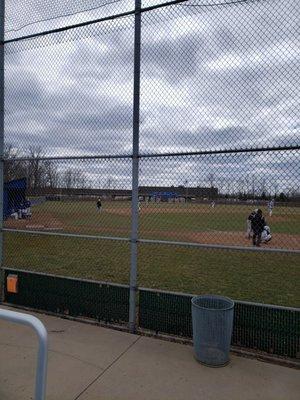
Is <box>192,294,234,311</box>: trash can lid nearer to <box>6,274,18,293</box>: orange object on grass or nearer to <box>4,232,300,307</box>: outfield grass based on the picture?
<box>4,232,300,307</box>: outfield grass

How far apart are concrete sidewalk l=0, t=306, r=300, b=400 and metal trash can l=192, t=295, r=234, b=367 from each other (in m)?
0.11

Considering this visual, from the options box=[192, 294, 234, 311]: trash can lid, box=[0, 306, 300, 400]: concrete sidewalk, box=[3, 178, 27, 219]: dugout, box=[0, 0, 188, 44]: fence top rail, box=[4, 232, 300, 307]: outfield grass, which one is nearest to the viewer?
box=[0, 306, 300, 400]: concrete sidewalk

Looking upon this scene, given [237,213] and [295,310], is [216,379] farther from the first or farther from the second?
[237,213]

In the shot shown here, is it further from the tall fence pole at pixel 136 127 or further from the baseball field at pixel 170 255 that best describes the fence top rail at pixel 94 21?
the baseball field at pixel 170 255

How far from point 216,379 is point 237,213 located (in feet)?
6.35

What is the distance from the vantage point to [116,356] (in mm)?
4383

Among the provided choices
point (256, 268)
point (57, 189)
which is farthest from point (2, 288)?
point (256, 268)

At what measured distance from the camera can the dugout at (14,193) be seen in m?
6.71

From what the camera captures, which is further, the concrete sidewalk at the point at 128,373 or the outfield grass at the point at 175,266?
the outfield grass at the point at 175,266

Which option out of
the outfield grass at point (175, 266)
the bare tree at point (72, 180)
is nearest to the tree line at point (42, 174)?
the bare tree at point (72, 180)

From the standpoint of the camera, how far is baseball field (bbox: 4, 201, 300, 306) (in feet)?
18.1

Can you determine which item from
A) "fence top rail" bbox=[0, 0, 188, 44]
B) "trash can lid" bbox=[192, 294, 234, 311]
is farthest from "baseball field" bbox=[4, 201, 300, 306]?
"fence top rail" bbox=[0, 0, 188, 44]

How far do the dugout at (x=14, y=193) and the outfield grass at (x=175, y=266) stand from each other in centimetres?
281

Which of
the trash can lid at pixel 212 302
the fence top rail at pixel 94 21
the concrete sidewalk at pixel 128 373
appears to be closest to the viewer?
the concrete sidewalk at pixel 128 373
